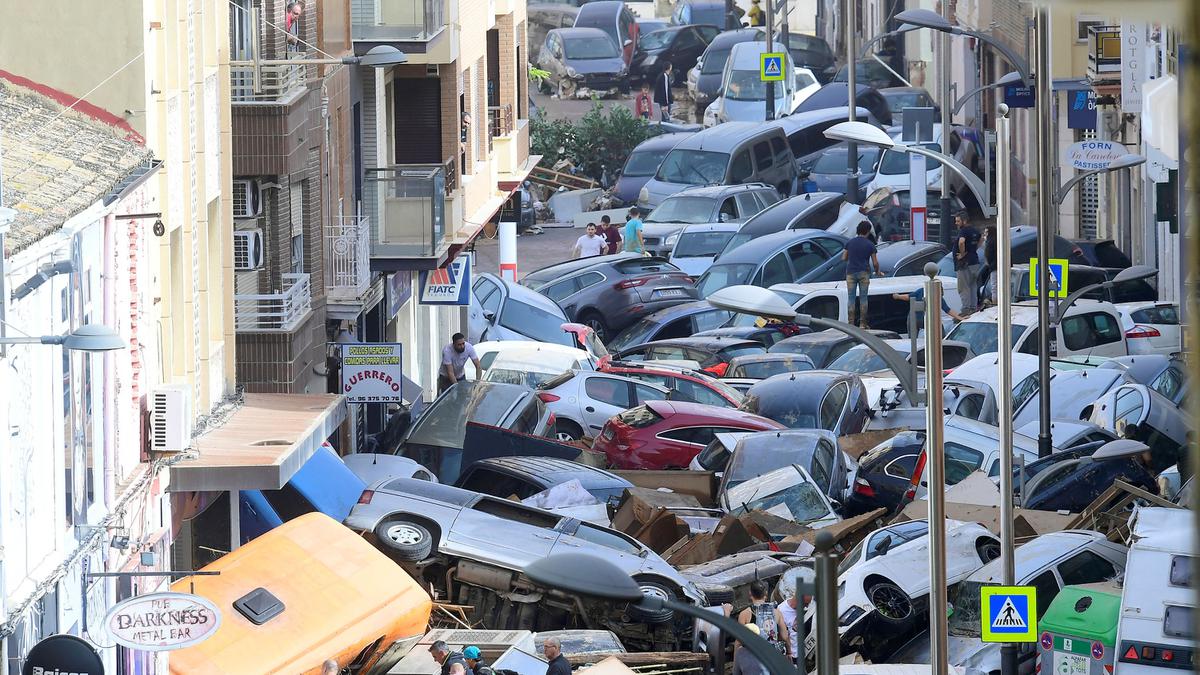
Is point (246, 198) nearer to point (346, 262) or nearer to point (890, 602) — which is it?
point (346, 262)

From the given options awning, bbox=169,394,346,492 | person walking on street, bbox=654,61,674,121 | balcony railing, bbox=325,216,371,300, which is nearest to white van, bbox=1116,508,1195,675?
awning, bbox=169,394,346,492

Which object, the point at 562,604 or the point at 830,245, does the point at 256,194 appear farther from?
the point at 830,245

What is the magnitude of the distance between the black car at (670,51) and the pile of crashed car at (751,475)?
136 ft

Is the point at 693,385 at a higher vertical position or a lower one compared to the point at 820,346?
lower

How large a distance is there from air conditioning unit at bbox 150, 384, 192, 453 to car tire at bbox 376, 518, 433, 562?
8.86ft

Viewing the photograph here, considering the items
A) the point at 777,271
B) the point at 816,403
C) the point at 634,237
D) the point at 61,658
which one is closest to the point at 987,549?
the point at 816,403

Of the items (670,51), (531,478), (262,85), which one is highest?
(670,51)

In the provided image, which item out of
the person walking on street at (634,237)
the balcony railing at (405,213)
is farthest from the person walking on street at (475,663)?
the person walking on street at (634,237)

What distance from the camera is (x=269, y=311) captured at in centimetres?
2200

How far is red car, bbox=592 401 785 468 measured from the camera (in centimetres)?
2452

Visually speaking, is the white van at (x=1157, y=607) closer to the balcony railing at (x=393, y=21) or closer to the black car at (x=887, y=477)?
the black car at (x=887, y=477)

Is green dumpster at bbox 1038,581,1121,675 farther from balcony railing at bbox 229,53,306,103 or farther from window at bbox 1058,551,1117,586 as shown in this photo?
balcony railing at bbox 229,53,306,103

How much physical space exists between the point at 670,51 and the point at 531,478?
53.5m

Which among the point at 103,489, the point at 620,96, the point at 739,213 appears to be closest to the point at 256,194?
the point at 103,489
